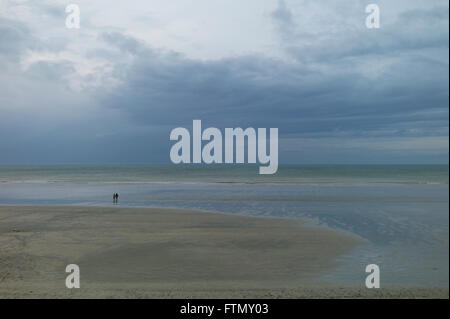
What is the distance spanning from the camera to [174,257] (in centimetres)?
1482

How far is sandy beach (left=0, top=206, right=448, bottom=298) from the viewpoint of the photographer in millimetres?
10570

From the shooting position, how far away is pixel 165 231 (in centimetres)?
2066

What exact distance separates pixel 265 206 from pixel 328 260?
18209 millimetres

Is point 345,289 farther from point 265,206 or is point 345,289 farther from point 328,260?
point 265,206

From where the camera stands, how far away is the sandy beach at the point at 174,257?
34.7 ft

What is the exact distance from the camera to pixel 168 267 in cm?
1329

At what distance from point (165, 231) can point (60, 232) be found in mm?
5505
